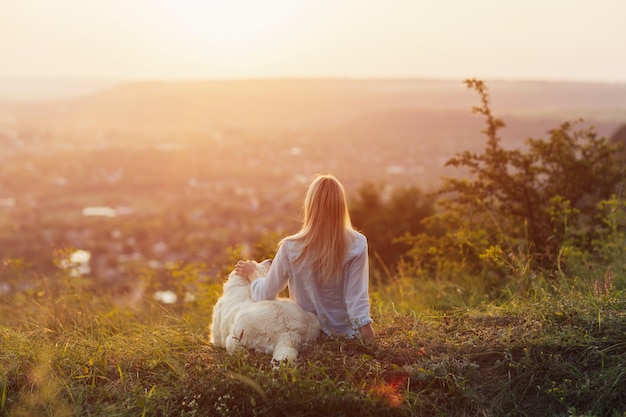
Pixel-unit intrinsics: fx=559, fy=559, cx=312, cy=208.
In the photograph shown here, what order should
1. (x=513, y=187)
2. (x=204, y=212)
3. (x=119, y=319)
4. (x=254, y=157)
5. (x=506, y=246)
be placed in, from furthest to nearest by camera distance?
(x=254, y=157), (x=204, y=212), (x=513, y=187), (x=506, y=246), (x=119, y=319)

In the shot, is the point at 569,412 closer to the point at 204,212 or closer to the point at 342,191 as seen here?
the point at 342,191

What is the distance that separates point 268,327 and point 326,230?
853 mm

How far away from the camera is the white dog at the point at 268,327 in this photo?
4086mm

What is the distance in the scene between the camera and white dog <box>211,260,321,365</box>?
4.09 m

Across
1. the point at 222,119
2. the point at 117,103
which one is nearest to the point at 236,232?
the point at 222,119

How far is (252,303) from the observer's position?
4.36 meters

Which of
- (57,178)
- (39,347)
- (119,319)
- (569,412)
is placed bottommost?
(57,178)

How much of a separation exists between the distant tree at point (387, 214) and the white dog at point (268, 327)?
1413cm

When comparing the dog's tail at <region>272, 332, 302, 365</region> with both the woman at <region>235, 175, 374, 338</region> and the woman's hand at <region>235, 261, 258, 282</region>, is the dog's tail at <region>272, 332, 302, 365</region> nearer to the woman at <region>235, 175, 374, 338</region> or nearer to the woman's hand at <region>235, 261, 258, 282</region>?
the woman at <region>235, 175, 374, 338</region>

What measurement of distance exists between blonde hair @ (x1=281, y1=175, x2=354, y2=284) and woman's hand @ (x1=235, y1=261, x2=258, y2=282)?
1.84 ft

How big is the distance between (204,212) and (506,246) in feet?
198

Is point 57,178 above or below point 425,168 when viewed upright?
below

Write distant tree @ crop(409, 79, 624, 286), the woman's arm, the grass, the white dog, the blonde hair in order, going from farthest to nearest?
distant tree @ crop(409, 79, 624, 286) < the woman's arm < the blonde hair < the white dog < the grass

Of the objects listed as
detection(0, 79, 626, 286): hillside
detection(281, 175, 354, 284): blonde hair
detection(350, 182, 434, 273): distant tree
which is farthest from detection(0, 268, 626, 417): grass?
detection(0, 79, 626, 286): hillside
